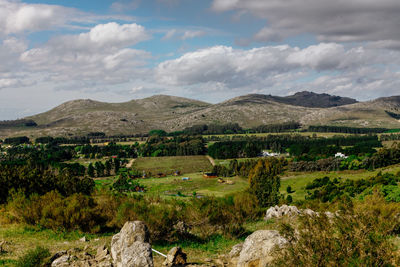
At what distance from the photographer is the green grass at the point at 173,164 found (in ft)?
515

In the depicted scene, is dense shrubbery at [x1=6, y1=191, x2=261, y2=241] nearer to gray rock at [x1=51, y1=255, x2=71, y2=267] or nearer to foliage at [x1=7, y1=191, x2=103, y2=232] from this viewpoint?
foliage at [x1=7, y1=191, x2=103, y2=232]

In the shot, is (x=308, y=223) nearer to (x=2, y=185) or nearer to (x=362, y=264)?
(x=362, y=264)

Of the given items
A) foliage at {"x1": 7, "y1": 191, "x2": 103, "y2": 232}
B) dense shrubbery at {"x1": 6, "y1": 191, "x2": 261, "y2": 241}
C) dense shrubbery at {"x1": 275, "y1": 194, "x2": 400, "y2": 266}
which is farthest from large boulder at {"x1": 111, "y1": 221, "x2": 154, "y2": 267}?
foliage at {"x1": 7, "y1": 191, "x2": 103, "y2": 232}

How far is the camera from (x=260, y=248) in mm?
14719

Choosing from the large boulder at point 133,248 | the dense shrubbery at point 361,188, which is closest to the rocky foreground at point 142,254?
the large boulder at point 133,248

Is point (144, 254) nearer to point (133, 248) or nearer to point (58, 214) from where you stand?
point (133, 248)

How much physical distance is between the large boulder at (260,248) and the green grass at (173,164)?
138 metres

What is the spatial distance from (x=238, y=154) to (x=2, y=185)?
15770 cm

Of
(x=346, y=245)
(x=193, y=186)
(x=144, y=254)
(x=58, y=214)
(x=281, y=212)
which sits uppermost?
(x=346, y=245)

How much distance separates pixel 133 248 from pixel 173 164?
15724 centimetres

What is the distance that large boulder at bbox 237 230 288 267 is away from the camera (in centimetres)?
1417

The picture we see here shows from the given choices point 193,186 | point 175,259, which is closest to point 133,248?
point 175,259

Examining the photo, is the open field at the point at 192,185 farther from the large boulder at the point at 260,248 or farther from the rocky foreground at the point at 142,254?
the large boulder at the point at 260,248

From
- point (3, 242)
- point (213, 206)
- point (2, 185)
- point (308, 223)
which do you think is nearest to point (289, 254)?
point (308, 223)
